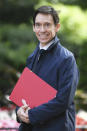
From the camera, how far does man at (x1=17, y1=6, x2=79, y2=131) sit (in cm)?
175

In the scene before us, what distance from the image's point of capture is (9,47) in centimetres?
532

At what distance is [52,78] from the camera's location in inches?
70.9

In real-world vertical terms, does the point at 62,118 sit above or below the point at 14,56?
above

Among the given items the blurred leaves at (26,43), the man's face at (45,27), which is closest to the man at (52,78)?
the man's face at (45,27)

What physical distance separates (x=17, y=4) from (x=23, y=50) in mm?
1405

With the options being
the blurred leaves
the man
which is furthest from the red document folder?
the blurred leaves

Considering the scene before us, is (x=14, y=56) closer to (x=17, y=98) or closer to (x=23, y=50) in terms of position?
(x=23, y=50)

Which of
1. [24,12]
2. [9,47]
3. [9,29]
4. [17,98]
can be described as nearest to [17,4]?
[24,12]

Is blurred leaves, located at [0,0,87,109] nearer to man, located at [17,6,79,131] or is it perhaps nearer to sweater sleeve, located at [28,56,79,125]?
man, located at [17,6,79,131]

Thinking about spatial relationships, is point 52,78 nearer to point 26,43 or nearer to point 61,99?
point 61,99

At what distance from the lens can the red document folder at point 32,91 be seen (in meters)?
1.81

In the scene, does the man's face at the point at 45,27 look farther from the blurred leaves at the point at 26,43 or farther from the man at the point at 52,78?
the blurred leaves at the point at 26,43

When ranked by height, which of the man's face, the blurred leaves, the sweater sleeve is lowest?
the blurred leaves

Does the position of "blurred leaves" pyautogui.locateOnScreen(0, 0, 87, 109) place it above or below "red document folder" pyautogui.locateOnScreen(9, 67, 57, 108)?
below
